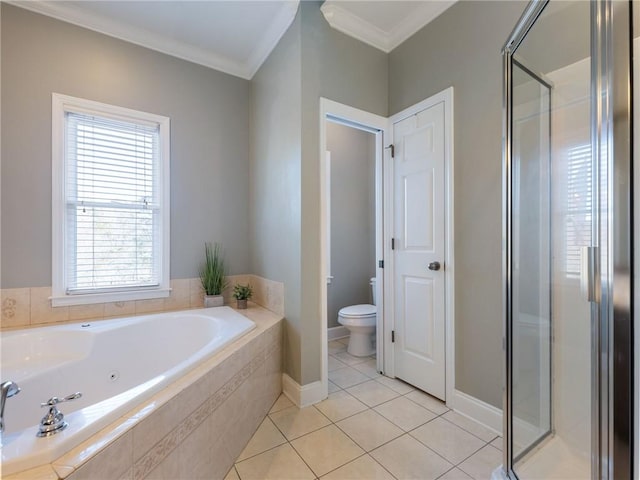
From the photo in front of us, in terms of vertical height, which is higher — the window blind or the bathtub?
the window blind

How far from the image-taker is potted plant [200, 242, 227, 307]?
→ 2.50 meters

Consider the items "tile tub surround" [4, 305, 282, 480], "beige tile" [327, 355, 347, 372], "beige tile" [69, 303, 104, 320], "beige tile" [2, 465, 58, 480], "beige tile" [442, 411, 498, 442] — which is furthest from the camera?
"beige tile" [327, 355, 347, 372]

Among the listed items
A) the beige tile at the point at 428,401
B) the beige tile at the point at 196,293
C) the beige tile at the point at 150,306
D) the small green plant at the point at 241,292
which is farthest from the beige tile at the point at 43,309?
the beige tile at the point at 428,401

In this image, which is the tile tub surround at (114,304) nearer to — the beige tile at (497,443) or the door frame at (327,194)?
the door frame at (327,194)

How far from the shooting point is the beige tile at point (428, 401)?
6.28 feet

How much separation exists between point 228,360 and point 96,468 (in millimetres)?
684

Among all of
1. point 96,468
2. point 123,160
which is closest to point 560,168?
point 96,468

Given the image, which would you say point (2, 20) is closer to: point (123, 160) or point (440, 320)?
point (123, 160)

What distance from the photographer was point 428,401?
2025mm

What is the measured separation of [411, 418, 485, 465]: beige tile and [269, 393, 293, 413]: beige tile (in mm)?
820

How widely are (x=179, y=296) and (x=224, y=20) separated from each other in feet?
7.13

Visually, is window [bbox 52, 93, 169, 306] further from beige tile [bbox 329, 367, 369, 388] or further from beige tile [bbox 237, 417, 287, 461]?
beige tile [bbox 329, 367, 369, 388]

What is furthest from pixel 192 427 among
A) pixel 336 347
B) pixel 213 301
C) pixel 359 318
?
pixel 336 347

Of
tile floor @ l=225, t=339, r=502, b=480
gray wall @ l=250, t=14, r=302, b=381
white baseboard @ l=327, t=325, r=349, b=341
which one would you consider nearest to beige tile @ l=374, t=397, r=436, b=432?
tile floor @ l=225, t=339, r=502, b=480
